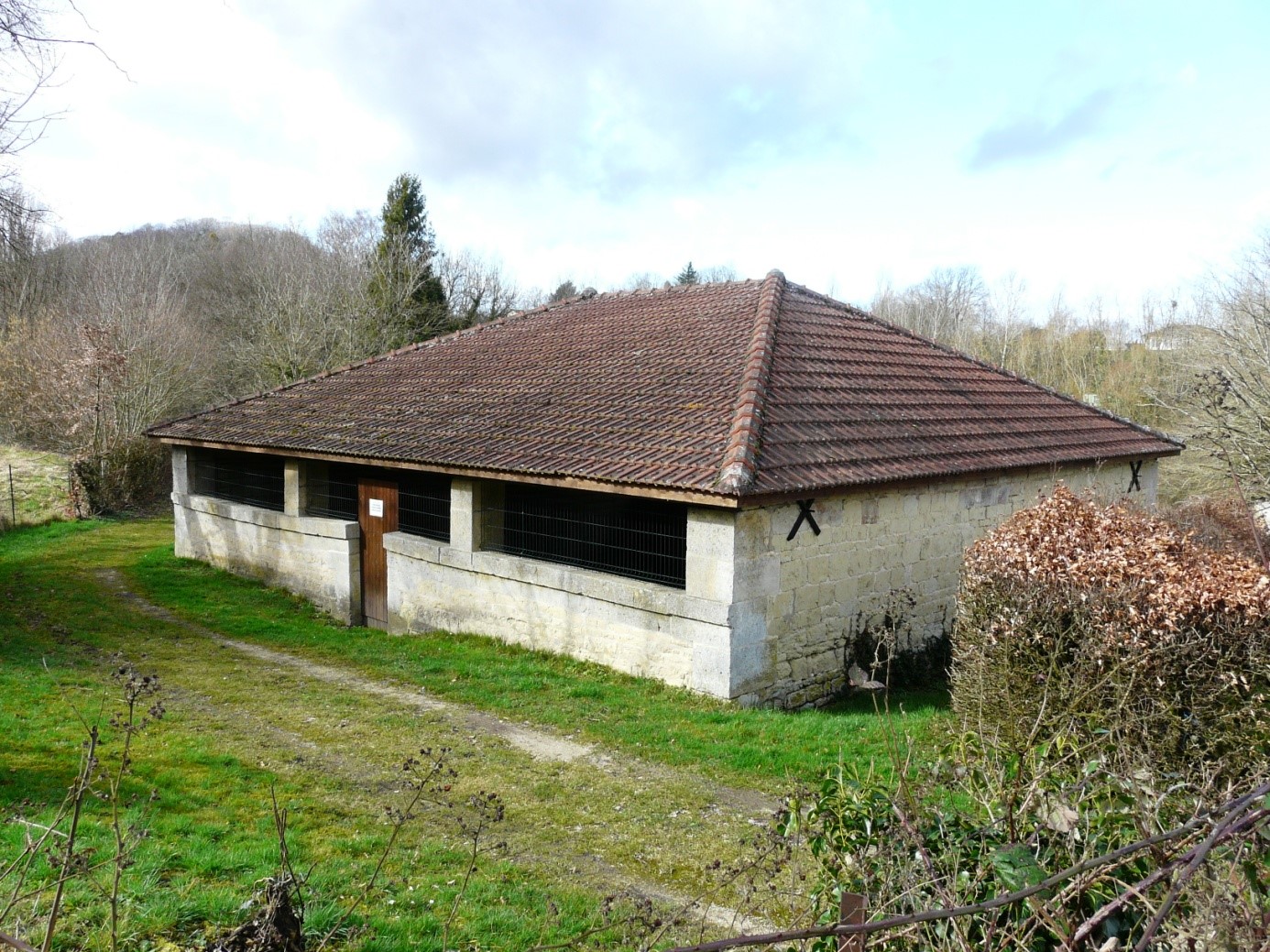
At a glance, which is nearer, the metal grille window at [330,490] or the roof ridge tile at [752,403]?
the roof ridge tile at [752,403]

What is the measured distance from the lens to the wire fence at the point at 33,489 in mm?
20125

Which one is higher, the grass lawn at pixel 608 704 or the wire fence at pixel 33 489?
the wire fence at pixel 33 489

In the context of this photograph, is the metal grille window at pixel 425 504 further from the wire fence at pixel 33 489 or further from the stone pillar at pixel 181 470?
the wire fence at pixel 33 489

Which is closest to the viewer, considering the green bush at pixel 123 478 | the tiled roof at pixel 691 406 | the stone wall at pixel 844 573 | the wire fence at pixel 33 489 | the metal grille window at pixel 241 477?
the stone wall at pixel 844 573

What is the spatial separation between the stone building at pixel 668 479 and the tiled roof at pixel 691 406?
5 cm

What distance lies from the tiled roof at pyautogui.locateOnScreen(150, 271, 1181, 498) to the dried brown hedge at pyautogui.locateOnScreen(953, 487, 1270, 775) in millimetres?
2237

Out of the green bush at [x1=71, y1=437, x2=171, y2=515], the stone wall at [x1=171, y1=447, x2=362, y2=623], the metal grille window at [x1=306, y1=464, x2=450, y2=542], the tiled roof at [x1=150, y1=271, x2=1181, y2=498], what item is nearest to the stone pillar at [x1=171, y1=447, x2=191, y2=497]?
the stone wall at [x1=171, y1=447, x2=362, y2=623]

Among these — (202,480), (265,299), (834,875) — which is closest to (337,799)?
(834,875)

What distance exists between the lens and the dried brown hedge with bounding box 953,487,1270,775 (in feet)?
18.2

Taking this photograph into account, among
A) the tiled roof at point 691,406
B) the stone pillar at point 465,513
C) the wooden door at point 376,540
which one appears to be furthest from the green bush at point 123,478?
the stone pillar at point 465,513

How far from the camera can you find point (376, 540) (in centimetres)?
1283

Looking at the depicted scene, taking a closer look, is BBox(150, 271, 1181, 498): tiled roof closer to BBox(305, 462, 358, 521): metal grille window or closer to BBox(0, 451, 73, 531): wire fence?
BBox(305, 462, 358, 521): metal grille window

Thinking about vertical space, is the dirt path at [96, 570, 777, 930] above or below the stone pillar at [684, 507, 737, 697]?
below

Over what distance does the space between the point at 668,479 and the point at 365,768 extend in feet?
12.1
